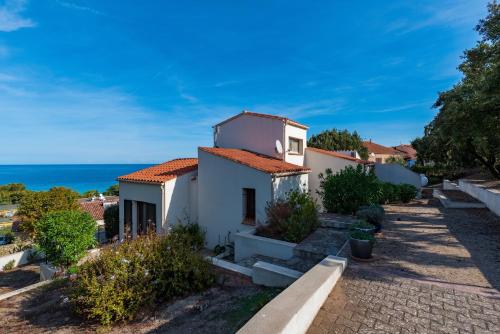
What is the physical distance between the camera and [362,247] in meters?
6.47

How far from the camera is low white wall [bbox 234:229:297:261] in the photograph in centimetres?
824

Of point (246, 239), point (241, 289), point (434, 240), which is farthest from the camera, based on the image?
point (246, 239)

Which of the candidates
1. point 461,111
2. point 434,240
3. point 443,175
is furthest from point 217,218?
point 443,175

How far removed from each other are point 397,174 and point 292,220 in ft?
62.5

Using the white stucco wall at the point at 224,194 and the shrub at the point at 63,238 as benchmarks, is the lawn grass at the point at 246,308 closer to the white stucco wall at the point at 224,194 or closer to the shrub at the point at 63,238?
the white stucco wall at the point at 224,194

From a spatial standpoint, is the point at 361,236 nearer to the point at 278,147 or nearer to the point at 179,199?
the point at 278,147

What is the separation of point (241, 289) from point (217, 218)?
7.40 m

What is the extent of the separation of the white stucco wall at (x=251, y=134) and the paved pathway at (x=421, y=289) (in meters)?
9.58

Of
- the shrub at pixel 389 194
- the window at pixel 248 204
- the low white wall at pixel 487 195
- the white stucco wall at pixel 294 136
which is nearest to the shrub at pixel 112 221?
the window at pixel 248 204

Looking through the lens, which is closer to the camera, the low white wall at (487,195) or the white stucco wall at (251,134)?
the low white wall at (487,195)

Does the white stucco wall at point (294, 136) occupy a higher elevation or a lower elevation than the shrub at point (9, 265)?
higher

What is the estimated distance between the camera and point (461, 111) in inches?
406

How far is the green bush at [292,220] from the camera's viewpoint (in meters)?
8.80

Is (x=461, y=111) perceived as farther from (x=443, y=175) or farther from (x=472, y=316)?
(x=443, y=175)
